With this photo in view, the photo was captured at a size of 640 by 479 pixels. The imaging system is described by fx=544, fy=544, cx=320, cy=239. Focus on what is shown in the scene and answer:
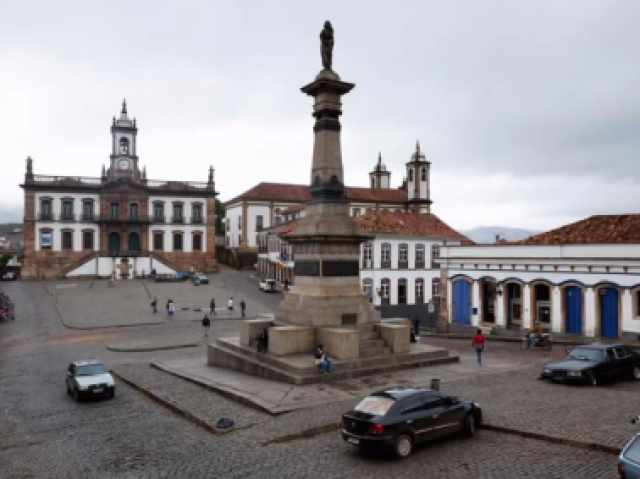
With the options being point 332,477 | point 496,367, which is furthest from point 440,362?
point 332,477

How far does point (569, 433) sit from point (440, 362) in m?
8.08

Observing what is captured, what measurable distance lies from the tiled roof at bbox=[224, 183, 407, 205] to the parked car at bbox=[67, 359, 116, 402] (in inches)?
2292

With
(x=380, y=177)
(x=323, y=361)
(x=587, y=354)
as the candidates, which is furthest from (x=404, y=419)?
(x=380, y=177)

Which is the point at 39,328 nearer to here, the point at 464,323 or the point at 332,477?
the point at 464,323

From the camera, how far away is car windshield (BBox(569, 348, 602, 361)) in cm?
1606

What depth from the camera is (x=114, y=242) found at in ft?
212

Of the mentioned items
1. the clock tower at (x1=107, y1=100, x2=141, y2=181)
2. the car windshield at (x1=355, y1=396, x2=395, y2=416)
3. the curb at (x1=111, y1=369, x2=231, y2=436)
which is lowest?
the curb at (x1=111, y1=369, x2=231, y2=436)

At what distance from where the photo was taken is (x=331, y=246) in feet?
62.0

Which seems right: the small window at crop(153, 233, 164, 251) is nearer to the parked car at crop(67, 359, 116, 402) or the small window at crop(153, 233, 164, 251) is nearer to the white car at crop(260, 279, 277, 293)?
the white car at crop(260, 279, 277, 293)

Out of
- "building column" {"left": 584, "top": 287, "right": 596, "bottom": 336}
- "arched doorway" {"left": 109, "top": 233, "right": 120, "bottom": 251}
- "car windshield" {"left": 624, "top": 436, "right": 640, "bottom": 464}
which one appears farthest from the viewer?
"arched doorway" {"left": 109, "top": 233, "right": 120, "bottom": 251}

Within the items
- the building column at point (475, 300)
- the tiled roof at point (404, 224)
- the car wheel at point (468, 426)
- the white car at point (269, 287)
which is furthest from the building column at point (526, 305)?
the white car at point (269, 287)

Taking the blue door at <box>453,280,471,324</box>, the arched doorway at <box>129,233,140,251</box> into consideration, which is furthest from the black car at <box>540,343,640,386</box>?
the arched doorway at <box>129,233,140,251</box>

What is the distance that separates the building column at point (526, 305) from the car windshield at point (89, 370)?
67.9ft

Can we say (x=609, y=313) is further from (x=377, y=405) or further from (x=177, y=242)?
(x=177, y=242)
